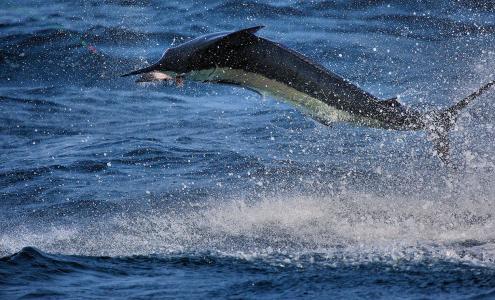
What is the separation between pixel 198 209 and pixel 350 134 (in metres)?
3.19

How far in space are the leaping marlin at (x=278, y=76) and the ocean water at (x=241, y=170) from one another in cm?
102

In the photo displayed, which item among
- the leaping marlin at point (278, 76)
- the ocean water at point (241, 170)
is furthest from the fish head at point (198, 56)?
the ocean water at point (241, 170)

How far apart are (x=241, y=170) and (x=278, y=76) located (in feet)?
10.4

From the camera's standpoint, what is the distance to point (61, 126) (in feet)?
38.5

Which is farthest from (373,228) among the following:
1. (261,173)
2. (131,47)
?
(131,47)

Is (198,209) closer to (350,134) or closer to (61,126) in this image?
(350,134)

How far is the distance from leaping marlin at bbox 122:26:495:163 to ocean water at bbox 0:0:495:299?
102cm

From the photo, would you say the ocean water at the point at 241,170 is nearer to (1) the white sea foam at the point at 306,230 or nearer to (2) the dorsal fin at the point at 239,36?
(1) the white sea foam at the point at 306,230

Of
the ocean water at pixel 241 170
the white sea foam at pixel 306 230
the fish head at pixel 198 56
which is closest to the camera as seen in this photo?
the ocean water at pixel 241 170

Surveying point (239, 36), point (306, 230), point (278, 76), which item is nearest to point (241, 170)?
point (306, 230)

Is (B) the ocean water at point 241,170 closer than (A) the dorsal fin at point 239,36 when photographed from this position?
Yes

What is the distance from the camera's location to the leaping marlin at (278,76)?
6230 mm

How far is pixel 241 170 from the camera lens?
9.47m

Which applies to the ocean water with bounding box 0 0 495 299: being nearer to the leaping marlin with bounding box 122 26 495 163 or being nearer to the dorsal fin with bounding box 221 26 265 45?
the leaping marlin with bounding box 122 26 495 163
